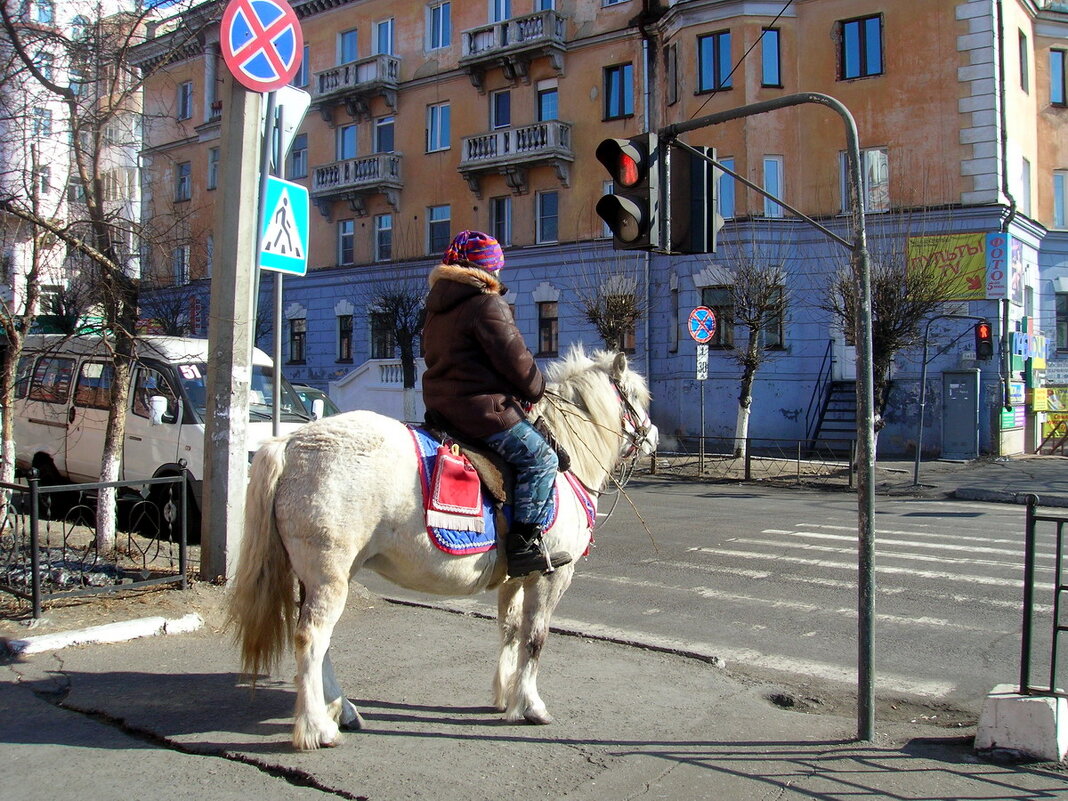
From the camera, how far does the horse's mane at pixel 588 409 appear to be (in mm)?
5582

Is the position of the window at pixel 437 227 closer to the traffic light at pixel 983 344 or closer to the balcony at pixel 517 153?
the balcony at pixel 517 153

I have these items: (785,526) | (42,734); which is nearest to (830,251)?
(785,526)

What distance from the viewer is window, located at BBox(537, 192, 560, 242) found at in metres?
31.2

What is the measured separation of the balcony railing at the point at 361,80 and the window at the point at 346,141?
122cm

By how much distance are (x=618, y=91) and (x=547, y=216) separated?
187 inches

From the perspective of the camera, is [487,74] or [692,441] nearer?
[692,441]

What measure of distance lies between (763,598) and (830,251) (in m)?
18.7

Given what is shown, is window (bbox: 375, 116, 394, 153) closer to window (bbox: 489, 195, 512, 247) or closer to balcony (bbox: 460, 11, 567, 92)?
balcony (bbox: 460, 11, 567, 92)

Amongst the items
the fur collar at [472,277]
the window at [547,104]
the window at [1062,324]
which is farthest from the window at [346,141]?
the fur collar at [472,277]

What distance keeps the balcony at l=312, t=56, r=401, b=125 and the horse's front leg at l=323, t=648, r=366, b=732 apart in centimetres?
3278

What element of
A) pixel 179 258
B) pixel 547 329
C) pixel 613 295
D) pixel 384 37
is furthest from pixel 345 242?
pixel 179 258

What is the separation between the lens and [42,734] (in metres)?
4.65

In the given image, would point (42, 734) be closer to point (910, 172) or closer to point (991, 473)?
point (991, 473)

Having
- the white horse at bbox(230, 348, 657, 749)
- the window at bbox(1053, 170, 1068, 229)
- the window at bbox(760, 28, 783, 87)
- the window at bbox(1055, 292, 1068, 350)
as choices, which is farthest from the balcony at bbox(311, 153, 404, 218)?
the white horse at bbox(230, 348, 657, 749)
